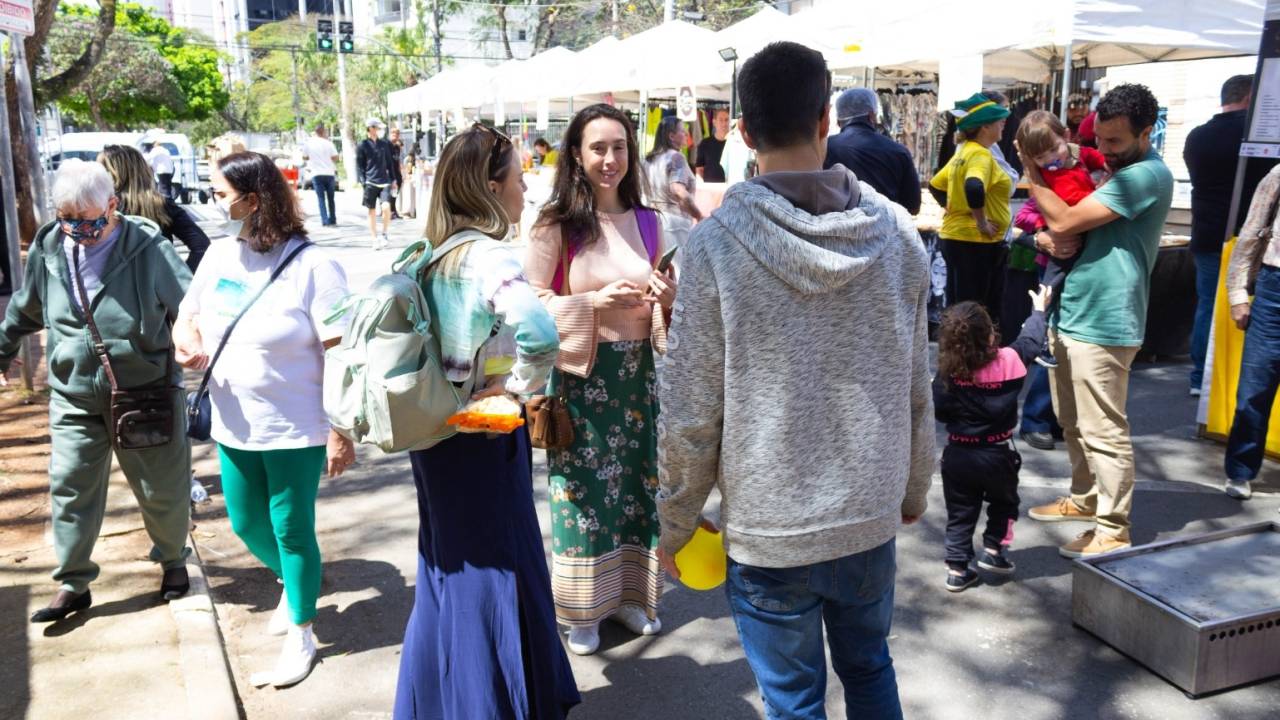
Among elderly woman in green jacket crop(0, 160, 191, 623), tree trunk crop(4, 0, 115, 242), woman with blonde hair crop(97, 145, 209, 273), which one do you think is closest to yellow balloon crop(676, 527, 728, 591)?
elderly woman in green jacket crop(0, 160, 191, 623)

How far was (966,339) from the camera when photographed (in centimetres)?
389

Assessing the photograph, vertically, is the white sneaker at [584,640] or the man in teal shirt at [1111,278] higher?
the man in teal shirt at [1111,278]

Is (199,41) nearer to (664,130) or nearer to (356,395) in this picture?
(664,130)

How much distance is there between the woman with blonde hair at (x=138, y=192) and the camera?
16.2 feet

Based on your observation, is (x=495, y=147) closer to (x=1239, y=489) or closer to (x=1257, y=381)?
(x=1257, y=381)

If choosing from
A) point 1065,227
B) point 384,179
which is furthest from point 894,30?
point 384,179

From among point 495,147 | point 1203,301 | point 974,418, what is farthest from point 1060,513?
point 495,147

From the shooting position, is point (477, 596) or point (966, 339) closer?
point (477, 596)

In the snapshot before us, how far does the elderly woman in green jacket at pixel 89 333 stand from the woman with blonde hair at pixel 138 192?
3.38 feet

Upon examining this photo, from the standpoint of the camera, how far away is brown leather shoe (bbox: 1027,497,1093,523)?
15.9 feet

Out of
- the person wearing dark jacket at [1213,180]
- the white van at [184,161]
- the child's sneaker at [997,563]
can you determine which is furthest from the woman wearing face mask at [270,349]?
the white van at [184,161]

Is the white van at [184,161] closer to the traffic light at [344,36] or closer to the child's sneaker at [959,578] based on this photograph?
the traffic light at [344,36]

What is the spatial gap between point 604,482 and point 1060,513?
2526 millimetres

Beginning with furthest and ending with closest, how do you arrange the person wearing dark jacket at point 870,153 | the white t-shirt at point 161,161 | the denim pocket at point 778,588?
the white t-shirt at point 161,161 → the person wearing dark jacket at point 870,153 → the denim pocket at point 778,588
